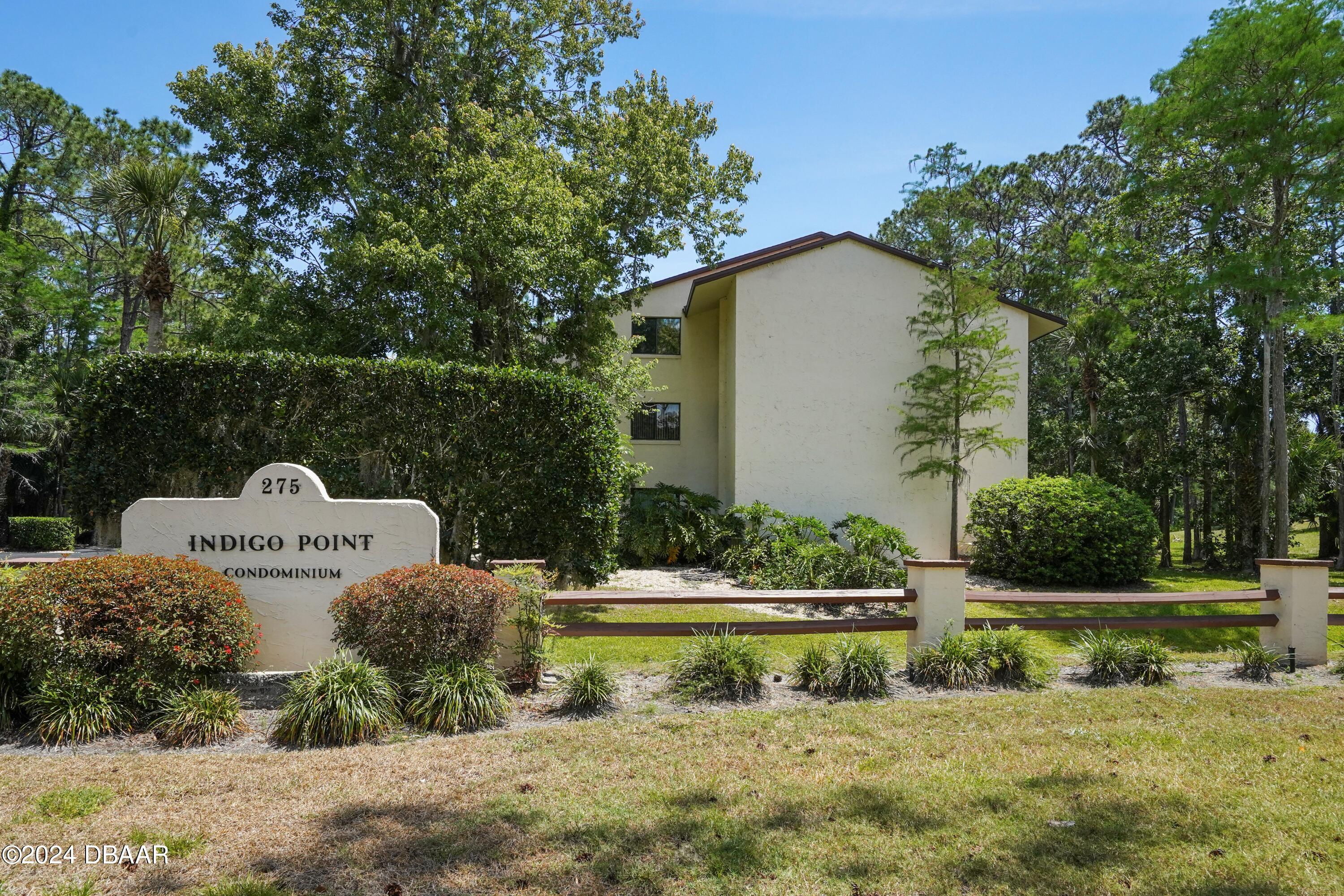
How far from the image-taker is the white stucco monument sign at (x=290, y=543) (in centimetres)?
734

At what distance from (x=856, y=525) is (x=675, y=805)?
39.1 ft

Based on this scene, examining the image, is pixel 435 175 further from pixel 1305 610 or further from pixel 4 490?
pixel 4 490

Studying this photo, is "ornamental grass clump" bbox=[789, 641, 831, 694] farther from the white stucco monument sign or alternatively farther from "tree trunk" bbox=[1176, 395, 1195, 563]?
"tree trunk" bbox=[1176, 395, 1195, 563]

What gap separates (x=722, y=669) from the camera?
7.01 m

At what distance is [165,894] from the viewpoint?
11.3ft

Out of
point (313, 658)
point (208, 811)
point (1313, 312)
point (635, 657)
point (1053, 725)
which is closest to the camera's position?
point (208, 811)

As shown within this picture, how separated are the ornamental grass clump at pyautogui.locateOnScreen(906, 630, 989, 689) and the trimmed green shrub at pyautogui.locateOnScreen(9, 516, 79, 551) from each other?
27655 millimetres

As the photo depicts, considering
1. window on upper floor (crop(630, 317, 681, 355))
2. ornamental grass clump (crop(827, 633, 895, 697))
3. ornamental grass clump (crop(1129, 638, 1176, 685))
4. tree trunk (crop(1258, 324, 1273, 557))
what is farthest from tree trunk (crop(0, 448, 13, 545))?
tree trunk (crop(1258, 324, 1273, 557))

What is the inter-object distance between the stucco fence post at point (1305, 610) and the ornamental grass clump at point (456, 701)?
8103 mm

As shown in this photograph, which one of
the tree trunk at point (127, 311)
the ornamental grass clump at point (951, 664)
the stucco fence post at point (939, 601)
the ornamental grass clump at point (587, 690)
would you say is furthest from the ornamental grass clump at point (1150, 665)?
the tree trunk at point (127, 311)

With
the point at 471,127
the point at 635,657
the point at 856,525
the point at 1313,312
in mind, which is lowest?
the point at 635,657

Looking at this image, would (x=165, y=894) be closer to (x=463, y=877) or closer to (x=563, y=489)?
(x=463, y=877)

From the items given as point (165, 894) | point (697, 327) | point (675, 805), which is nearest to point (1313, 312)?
point (697, 327)

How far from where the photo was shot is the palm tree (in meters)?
16.2
